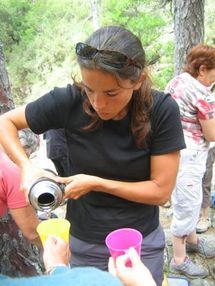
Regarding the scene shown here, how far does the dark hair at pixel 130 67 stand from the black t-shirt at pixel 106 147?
4cm

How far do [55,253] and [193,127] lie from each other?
1.71 meters

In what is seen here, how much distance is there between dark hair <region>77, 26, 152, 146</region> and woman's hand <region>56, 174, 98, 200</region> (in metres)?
0.25

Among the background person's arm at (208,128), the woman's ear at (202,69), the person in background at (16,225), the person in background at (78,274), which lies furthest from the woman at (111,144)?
the woman's ear at (202,69)

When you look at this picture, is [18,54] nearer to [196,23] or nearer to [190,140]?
[196,23]

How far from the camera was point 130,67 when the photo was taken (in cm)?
142

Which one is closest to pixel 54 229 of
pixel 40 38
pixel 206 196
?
pixel 206 196

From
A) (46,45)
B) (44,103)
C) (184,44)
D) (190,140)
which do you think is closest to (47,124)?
(44,103)

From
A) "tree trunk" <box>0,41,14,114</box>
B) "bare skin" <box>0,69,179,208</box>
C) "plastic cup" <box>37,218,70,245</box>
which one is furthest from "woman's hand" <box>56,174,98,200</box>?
"tree trunk" <box>0,41,14,114</box>

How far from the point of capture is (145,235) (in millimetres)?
1800

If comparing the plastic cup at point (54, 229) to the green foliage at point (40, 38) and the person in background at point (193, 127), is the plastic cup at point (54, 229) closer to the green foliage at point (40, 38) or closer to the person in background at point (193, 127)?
the person in background at point (193, 127)

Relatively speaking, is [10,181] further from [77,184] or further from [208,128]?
[208,128]

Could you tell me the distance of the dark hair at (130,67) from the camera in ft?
4.61

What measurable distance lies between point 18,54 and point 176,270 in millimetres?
19337

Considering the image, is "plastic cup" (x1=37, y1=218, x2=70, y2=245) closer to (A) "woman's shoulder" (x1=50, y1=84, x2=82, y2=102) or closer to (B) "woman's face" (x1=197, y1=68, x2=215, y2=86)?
(A) "woman's shoulder" (x1=50, y1=84, x2=82, y2=102)
